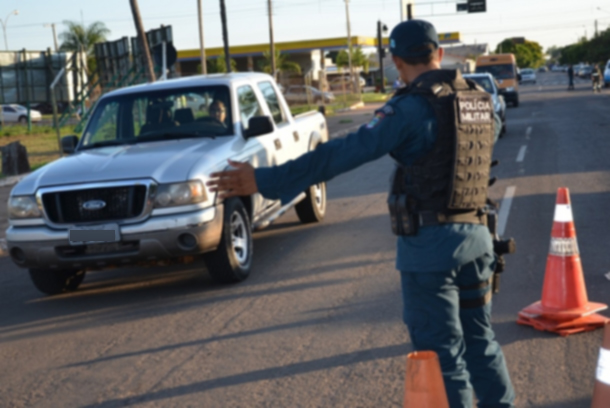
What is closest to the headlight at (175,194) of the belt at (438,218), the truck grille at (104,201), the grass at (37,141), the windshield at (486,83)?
the truck grille at (104,201)

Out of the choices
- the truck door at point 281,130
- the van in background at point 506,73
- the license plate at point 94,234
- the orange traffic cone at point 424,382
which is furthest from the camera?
the van in background at point 506,73

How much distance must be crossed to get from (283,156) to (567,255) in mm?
3825

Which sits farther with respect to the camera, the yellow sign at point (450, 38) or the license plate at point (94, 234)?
the yellow sign at point (450, 38)

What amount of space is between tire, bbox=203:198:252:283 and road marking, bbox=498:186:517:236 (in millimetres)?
2987

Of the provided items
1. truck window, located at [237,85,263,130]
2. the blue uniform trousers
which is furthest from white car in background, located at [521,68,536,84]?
the blue uniform trousers

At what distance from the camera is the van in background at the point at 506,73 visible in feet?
126

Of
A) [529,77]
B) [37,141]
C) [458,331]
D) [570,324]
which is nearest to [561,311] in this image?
[570,324]

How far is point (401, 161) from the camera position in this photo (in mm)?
3611

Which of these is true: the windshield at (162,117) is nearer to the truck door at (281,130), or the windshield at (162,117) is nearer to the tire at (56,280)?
the truck door at (281,130)

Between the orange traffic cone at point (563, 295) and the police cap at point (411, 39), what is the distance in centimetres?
258

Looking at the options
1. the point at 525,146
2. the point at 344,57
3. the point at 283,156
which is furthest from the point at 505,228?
the point at 344,57

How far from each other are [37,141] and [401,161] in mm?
30011

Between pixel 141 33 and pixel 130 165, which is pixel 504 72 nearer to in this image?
pixel 141 33

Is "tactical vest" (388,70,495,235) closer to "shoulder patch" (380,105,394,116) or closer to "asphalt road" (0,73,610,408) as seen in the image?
"shoulder patch" (380,105,394,116)
